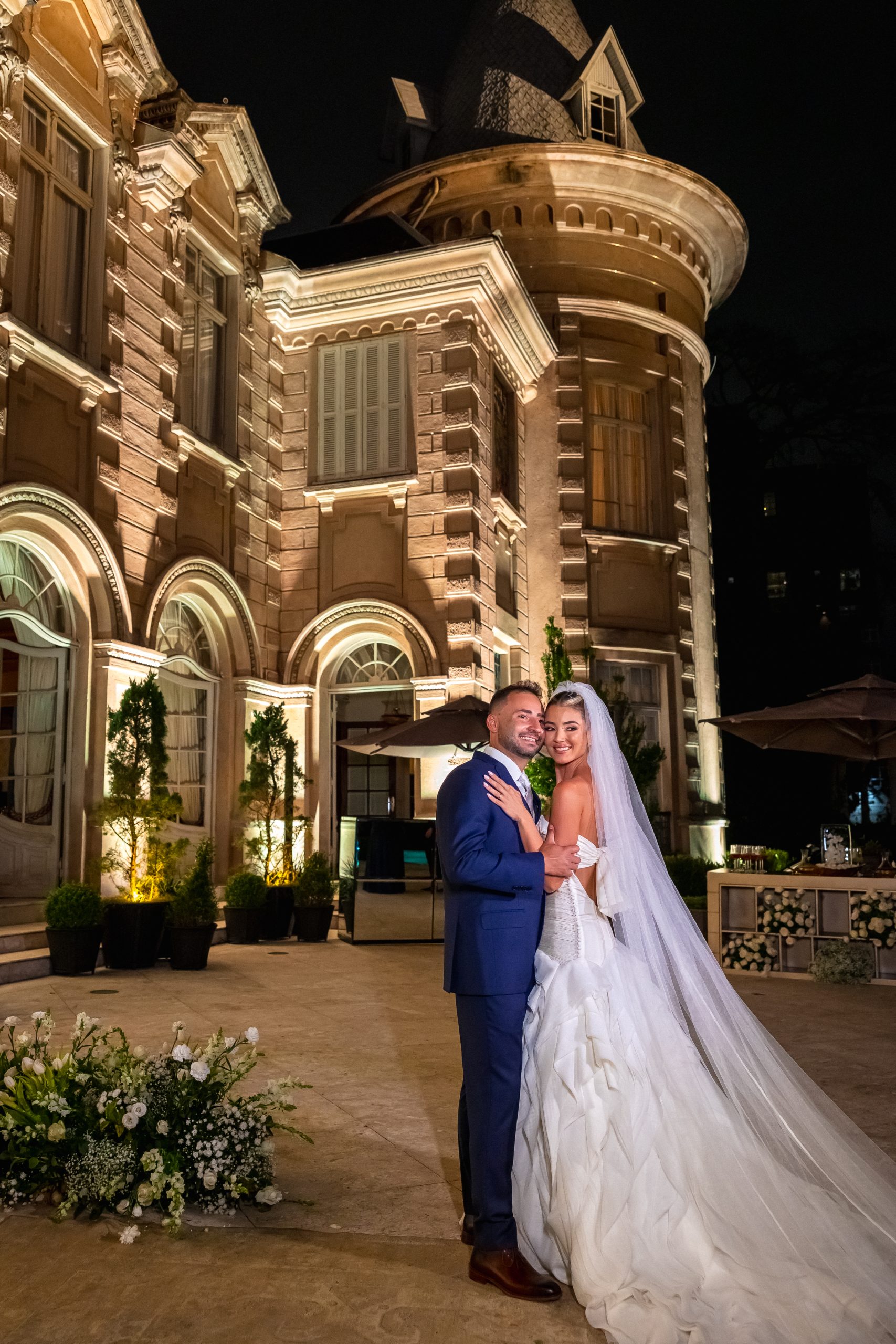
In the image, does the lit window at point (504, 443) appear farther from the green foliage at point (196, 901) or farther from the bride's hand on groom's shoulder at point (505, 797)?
the bride's hand on groom's shoulder at point (505, 797)

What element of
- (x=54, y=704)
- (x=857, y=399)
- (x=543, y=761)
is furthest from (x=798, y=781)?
(x=54, y=704)

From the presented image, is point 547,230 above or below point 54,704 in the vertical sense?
above

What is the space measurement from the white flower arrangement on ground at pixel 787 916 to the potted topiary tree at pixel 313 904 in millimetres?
5296

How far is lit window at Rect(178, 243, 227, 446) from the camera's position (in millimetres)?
14516

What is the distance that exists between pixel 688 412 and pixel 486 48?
8.41 meters

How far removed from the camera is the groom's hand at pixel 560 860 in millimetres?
3812

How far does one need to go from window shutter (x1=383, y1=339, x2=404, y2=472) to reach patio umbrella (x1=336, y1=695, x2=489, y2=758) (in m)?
4.05

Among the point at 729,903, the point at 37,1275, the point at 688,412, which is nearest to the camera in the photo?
the point at 37,1275

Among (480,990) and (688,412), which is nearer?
(480,990)

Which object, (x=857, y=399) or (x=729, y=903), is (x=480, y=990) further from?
(x=857, y=399)

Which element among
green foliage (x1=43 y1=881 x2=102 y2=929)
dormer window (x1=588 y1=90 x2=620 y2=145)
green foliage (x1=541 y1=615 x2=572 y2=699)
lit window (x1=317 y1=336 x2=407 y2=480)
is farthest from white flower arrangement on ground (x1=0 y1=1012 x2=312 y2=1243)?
dormer window (x1=588 y1=90 x2=620 y2=145)

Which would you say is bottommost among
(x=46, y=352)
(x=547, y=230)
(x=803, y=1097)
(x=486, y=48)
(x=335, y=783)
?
(x=803, y=1097)

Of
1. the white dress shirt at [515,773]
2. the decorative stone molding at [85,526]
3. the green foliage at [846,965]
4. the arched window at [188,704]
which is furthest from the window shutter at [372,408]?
the white dress shirt at [515,773]

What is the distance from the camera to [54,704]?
12.1 m
